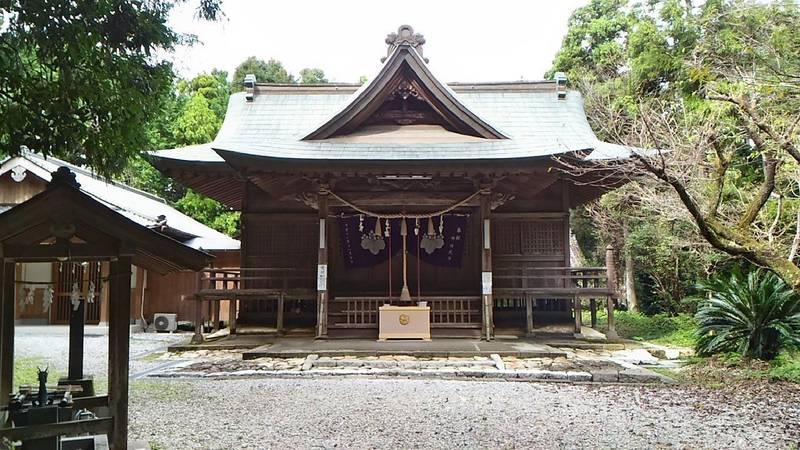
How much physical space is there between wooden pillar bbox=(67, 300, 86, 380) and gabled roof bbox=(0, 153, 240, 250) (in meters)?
10.7

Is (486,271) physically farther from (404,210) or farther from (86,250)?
(86,250)

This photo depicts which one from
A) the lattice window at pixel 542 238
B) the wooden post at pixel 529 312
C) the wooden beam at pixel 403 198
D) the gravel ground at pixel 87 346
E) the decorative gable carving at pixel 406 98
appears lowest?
the gravel ground at pixel 87 346

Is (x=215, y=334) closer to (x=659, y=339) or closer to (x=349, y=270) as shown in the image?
(x=349, y=270)

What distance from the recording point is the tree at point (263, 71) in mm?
33844

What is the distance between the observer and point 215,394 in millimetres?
7555

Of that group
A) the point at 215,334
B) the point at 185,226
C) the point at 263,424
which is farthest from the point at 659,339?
the point at 185,226

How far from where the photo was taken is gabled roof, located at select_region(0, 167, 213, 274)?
3.96 m

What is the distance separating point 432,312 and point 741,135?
6396mm

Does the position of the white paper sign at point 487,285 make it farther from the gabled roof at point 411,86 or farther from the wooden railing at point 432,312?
the gabled roof at point 411,86

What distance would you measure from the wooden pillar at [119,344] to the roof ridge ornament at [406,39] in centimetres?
959

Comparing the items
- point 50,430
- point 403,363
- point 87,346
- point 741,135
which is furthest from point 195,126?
point 50,430

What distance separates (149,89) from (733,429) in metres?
6.12

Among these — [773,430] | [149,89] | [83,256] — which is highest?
[149,89]

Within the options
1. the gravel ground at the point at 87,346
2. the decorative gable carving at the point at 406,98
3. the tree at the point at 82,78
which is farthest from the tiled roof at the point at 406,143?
the tree at the point at 82,78
